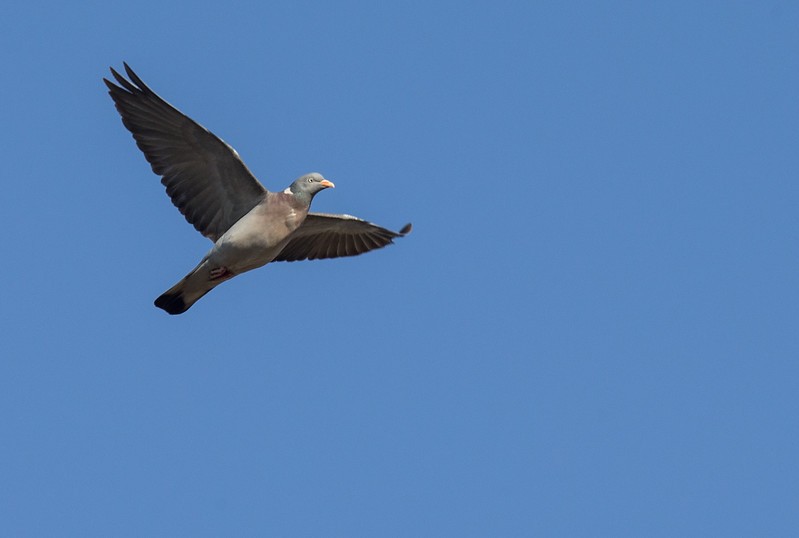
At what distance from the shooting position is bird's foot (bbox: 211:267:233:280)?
2378 centimetres

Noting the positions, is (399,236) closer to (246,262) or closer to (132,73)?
(246,262)

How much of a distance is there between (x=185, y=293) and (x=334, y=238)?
99.1 inches

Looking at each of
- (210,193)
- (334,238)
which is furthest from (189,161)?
(334,238)

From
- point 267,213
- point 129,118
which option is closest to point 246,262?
point 267,213

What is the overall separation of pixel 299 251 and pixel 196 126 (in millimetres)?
2981

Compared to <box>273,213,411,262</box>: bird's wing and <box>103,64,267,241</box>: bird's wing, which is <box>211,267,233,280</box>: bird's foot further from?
<box>273,213,411,262</box>: bird's wing

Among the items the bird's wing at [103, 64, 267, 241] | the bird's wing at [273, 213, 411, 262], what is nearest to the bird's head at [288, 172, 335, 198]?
the bird's wing at [103, 64, 267, 241]

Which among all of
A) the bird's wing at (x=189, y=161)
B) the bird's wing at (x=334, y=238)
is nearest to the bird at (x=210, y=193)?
the bird's wing at (x=189, y=161)

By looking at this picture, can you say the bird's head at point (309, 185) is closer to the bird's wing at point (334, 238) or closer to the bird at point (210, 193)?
the bird at point (210, 193)

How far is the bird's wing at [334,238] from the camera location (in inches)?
989

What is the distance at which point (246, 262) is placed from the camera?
2370cm

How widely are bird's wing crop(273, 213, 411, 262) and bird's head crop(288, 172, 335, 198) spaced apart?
0.99 m

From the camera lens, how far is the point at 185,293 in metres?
24.3

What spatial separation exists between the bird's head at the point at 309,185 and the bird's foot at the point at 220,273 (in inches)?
51.1
